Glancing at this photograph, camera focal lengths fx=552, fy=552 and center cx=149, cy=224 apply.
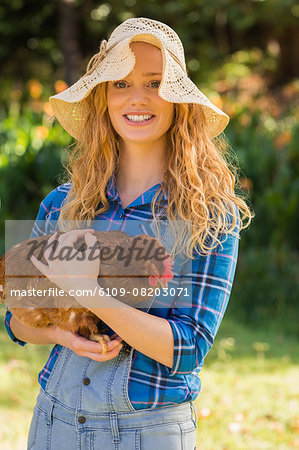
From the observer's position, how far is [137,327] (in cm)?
172

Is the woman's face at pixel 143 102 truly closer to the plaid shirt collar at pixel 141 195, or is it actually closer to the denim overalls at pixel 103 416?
the plaid shirt collar at pixel 141 195

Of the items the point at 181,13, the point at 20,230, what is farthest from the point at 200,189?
the point at 181,13

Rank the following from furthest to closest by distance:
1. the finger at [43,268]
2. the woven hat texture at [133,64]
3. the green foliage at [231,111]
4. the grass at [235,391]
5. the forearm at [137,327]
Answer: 1. the green foliage at [231,111]
2. the grass at [235,391]
3. the woven hat texture at [133,64]
4. the finger at [43,268]
5. the forearm at [137,327]

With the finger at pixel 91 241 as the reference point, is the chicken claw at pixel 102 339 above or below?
below

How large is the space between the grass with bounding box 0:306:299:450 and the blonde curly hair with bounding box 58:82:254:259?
2.08 metres

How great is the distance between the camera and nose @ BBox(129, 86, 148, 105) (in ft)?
6.74

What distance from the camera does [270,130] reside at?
7965mm

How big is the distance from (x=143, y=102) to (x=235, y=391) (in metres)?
3.12

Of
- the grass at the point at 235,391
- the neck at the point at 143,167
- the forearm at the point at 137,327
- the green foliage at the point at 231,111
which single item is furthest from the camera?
the green foliage at the point at 231,111

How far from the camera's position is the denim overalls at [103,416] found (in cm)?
179

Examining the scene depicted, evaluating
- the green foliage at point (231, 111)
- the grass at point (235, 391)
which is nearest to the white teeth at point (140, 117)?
the green foliage at point (231, 111)

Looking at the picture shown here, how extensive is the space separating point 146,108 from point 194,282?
2.27 ft

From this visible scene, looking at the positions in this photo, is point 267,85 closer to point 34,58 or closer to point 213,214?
point 34,58

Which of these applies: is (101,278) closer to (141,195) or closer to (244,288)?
(141,195)
